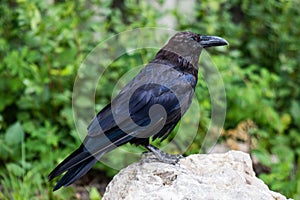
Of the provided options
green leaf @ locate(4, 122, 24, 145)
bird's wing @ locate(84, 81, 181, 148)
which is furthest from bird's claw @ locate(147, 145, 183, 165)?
green leaf @ locate(4, 122, 24, 145)

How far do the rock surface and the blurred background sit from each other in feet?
3.54

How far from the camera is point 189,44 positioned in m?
3.95

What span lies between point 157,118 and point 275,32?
3.53m

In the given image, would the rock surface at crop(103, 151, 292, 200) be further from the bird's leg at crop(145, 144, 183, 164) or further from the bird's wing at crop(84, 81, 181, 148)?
the bird's wing at crop(84, 81, 181, 148)

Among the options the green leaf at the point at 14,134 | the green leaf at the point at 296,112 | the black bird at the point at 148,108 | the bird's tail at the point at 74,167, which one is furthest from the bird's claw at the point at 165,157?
the green leaf at the point at 296,112

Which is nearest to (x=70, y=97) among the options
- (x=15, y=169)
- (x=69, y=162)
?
(x=15, y=169)

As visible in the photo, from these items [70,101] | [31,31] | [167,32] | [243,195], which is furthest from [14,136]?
[243,195]

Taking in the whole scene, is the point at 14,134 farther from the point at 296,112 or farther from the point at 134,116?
the point at 296,112

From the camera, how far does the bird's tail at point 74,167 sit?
11.4ft

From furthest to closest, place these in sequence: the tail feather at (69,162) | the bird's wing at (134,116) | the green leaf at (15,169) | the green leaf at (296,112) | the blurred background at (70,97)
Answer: the green leaf at (296,112) → the blurred background at (70,97) → the green leaf at (15,169) → the bird's wing at (134,116) → the tail feather at (69,162)

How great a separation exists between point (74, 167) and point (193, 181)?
761mm

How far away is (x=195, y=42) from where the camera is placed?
3.96m

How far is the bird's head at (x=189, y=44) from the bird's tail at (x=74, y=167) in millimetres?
895

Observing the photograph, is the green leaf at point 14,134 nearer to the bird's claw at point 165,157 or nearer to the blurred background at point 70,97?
the blurred background at point 70,97
